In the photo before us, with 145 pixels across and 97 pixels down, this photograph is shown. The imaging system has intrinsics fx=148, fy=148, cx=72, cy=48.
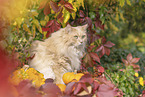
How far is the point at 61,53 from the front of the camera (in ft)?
5.90

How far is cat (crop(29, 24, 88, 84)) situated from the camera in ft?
5.81

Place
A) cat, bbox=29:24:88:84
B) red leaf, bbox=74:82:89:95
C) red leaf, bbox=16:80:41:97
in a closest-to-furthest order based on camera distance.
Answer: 1. red leaf, bbox=16:80:41:97
2. red leaf, bbox=74:82:89:95
3. cat, bbox=29:24:88:84

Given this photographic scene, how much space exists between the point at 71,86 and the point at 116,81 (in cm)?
121

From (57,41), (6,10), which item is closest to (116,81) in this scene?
(57,41)

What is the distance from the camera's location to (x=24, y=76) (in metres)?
1.24

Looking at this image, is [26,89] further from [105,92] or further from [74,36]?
[74,36]

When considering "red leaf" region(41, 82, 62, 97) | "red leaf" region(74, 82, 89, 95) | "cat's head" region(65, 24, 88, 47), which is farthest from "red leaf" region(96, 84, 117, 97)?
"cat's head" region(65, 24, 88, 47)

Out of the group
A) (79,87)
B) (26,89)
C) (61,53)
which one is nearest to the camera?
(26,89)

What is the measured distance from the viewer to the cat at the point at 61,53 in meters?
1.77

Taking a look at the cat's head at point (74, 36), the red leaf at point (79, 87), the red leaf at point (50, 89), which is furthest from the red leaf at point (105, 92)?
the cat's head at point (74, 36)

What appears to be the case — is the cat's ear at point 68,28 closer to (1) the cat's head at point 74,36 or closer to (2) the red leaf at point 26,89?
(1) the cat's head at point 74,36

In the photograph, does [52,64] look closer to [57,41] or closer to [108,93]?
[57,41]

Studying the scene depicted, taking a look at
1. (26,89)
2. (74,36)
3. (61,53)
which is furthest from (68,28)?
(26,89)

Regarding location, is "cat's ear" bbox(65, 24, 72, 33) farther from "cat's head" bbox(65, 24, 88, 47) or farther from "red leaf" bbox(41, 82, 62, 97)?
"red leaf" bbox(41, 82, 62, 97)
